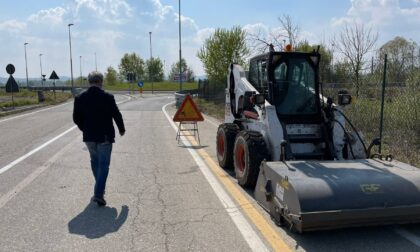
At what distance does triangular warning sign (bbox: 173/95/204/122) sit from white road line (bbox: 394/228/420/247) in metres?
9.07

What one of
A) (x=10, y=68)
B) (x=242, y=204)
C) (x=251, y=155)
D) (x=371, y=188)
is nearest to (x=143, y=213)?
(x=242, y=204)

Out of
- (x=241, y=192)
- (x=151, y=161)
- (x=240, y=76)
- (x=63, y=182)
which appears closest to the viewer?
(x=241, y=192)

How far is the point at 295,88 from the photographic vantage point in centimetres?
786

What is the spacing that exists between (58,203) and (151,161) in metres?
3.63

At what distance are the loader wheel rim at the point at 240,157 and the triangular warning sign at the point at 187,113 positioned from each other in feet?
20.3

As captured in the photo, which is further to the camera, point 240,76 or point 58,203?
point 240,76

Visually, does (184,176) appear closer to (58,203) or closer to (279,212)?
(58,203)

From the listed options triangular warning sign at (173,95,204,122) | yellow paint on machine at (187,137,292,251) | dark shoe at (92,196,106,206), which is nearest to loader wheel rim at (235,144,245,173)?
yellow paint on machine at (187,137,292,251)

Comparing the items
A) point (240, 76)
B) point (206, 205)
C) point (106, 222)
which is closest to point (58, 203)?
point (106, 222)

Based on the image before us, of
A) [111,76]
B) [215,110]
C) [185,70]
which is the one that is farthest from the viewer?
[111,76]

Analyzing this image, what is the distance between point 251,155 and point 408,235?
251cm

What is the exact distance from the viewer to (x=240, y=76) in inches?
347

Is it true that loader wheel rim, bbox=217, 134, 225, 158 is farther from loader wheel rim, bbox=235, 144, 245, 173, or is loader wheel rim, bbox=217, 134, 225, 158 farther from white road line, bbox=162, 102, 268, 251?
loader wheel rim, bbox=235, 144, 245, 173

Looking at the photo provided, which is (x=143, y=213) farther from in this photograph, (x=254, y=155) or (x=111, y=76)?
(x=111, y=76)
